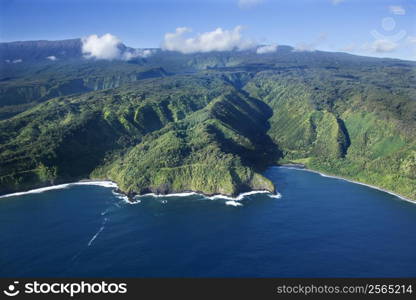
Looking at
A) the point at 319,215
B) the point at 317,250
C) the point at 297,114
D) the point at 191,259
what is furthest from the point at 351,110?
the point at 191,259

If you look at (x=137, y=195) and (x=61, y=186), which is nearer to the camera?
(x=137, y=195)

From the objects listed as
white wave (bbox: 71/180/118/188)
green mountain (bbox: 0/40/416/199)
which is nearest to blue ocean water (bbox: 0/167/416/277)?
white wave (bbox: 71/180/118/188)

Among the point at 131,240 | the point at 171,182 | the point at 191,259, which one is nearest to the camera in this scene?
the point at 191,259

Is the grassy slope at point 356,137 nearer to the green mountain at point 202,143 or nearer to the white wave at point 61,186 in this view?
the green mountain at point 202,143

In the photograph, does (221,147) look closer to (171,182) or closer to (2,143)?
(171,182)

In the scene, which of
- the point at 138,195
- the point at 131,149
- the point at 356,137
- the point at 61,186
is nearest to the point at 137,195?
the point at 138,195

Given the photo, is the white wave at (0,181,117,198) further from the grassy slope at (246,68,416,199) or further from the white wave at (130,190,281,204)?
the grassy slope at (246,68,416,199)

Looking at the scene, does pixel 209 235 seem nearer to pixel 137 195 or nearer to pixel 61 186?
pixel 137 195

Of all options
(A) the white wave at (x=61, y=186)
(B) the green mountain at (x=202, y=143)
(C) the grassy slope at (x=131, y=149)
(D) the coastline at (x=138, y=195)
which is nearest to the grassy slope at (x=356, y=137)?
(B) the green mountain at (x=202, y=143)

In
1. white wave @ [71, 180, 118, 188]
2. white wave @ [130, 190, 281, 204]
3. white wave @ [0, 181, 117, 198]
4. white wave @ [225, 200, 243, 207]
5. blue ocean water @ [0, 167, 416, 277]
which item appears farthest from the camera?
white wave @ [71, 180, 118, 188]
